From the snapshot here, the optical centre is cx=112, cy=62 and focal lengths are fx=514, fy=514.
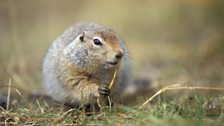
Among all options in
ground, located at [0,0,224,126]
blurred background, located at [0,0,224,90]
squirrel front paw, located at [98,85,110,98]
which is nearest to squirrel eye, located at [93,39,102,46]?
squirrel front paw, located at [98,85,110,98]

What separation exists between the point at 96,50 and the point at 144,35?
704 cm

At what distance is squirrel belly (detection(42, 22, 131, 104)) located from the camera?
5.23m

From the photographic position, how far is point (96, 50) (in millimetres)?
5320

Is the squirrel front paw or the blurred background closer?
the squirrel front paw

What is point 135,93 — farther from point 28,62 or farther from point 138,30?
point 138,30

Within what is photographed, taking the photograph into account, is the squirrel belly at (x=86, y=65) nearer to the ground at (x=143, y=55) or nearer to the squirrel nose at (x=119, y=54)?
the squirrel nose at (x=119, y=54)

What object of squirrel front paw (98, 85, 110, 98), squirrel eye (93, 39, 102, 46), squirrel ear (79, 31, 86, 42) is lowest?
squirrel front paw (98, 85, 110, 98)

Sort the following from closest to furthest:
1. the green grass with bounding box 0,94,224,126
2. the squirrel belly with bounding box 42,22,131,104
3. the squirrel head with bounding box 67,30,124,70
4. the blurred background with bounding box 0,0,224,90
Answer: the green grass with bounding box 0,94,224,126, the squirrel head with bounding box 67,30,124,70, the squirrel belly with bounding box 42,22,131,104, the blurred background with bounding box 0,0,224,90

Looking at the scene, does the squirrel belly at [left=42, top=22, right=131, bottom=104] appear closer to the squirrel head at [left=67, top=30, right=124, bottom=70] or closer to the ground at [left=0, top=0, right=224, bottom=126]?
the squirrel head at [left=67, top=30, right=124, bottom=70]

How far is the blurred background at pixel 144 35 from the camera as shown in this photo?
8156 mm

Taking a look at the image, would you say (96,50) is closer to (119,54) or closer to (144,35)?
(119,54)

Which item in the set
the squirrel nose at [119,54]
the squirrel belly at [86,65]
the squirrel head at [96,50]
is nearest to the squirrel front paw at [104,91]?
the squirrel belly at [86,65]

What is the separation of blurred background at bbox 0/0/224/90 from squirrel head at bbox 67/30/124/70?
1.37m

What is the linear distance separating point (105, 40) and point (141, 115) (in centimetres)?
121
